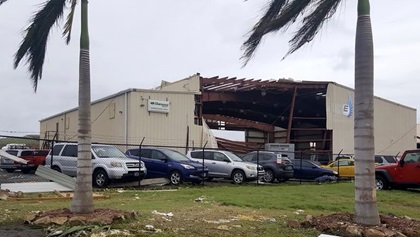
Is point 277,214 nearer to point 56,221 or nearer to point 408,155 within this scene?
point 56,221

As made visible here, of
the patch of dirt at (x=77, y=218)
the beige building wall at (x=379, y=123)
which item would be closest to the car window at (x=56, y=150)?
the patch of dirt at (x=77, y=218)

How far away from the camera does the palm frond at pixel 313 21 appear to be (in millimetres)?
9828

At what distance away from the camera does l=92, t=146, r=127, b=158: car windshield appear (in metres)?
19.6

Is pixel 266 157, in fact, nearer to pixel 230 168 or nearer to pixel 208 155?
pixel 230 168

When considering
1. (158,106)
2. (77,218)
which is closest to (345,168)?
(158,106)

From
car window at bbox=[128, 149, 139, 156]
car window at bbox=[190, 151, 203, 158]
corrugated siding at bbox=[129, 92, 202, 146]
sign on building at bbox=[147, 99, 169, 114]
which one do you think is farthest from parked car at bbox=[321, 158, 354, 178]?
sign on building at bbox=[147, 99, 169, 114]

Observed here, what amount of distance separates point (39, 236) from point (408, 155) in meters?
16.5

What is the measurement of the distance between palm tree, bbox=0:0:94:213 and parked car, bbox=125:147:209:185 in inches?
402

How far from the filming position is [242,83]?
130 feet

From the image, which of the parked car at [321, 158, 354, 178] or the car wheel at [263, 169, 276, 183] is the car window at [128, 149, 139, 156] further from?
the parked car at [321, 158, 354, 178]

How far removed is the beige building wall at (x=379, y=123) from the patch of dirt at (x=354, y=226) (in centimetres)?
3516

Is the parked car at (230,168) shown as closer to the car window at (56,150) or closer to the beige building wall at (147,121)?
the car window at (56,150)

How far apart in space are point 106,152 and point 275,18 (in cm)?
1185

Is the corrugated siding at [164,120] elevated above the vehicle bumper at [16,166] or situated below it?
above
